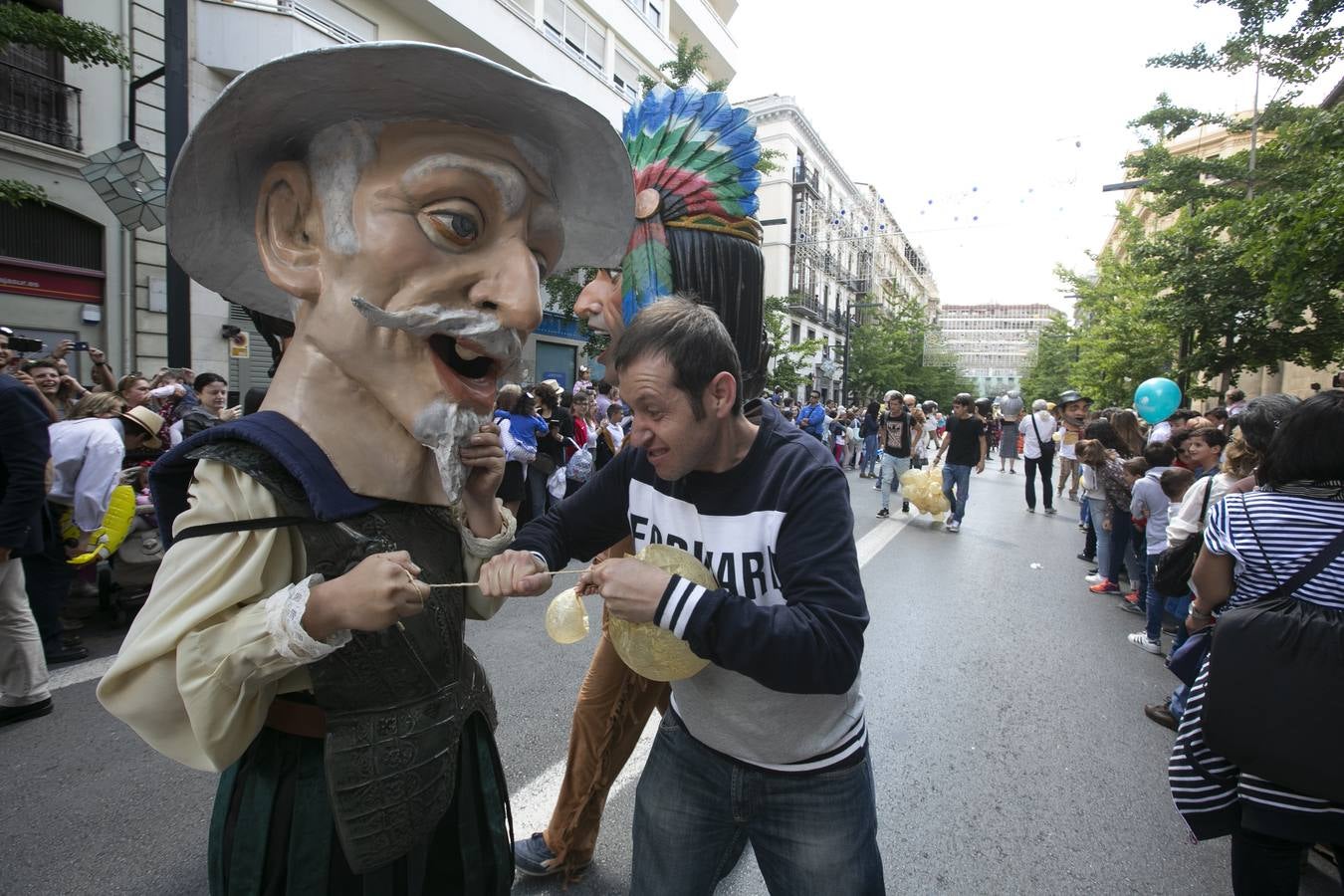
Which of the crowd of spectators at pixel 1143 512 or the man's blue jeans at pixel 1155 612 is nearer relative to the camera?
the crowd of spectators at pixel 1143 512

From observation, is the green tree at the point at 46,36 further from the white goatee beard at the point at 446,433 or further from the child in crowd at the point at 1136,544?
the child in crowd at the point at 1136,544

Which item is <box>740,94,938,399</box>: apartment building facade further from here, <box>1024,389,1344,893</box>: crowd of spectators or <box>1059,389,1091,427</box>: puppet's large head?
<box>1024,389,1344,893</box>: crowd of spectators

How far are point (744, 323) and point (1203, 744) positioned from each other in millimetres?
1932

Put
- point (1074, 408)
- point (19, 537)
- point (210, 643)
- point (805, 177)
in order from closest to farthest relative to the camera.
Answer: point (210, 643), point (19, 537), point (1074, 408), point (805, 177)

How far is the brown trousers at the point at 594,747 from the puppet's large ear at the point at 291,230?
4.81 feet

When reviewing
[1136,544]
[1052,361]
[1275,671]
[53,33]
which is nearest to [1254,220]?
[1136,544]

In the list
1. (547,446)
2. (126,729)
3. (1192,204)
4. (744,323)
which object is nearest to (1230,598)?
(744,323)

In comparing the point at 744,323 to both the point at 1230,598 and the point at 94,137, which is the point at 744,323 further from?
the point at 94,137

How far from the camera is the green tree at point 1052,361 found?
122 feet

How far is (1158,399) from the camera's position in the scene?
7750 millimetres

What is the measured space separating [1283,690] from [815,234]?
116 feet

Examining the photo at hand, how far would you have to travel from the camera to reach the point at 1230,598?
2305 millimetres

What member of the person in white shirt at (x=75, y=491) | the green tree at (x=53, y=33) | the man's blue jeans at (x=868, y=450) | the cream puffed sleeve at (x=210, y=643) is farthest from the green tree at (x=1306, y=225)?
the green tree at (x=53, y=33)

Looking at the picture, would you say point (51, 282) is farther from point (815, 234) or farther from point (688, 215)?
point (815, 234)
